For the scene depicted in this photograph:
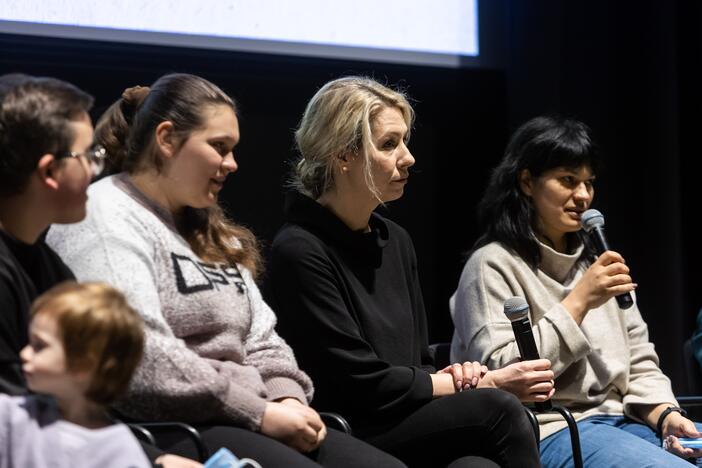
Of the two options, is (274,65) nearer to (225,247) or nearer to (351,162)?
(351,162)

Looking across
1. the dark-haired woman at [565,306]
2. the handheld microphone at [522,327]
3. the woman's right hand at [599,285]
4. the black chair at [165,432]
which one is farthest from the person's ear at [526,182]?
the black chair at [165,432]

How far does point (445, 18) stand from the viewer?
412cm

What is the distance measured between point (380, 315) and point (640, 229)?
1942mm

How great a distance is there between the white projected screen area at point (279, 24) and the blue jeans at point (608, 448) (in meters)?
1.61

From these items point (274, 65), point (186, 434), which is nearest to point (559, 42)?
point (274, 65)

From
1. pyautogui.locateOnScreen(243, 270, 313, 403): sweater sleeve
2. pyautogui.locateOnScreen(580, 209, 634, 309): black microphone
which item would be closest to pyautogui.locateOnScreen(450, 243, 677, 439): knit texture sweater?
pyautogui.locateOnScreen(580, 209, 634, 309): black microphone

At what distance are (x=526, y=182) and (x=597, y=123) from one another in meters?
1.19

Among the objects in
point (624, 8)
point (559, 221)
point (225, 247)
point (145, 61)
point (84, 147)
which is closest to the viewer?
point (84, 147)

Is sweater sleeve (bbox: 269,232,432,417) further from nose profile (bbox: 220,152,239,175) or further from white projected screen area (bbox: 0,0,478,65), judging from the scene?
white projected screen area (bbox: 0,0,478,65)

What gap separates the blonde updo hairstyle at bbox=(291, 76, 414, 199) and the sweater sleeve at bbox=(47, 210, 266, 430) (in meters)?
0.72

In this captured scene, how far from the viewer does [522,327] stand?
266cm

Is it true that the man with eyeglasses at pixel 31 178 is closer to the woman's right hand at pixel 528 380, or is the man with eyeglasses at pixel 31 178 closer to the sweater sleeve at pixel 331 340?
the sweater sleeve at pixel 331 340

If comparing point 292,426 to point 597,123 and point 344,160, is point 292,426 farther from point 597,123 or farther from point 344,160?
point 597,123

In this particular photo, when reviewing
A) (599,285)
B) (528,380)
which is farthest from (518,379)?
(599,285)
